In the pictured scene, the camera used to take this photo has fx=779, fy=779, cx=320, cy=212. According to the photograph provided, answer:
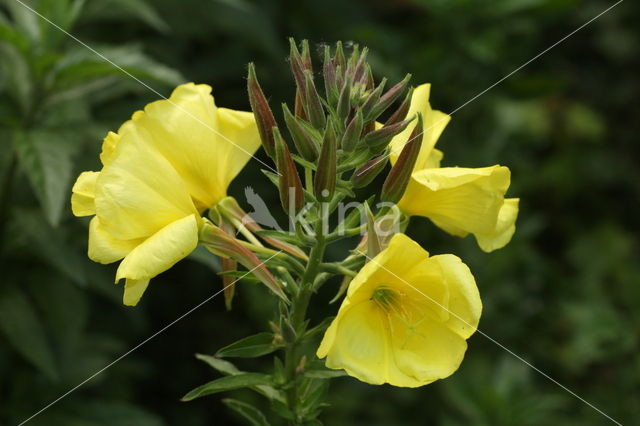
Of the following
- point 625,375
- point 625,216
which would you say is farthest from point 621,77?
point 625,375

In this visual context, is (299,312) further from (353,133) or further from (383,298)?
(353,133)

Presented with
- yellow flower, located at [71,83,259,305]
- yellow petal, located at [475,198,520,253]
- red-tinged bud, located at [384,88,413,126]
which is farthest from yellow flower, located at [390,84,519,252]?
yellow flower, located at [71,83,259,305]

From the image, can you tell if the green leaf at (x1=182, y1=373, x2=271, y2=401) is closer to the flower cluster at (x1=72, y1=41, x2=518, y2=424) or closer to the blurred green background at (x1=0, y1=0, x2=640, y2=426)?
the flower cluster at (x1=72, y1=41, x2=518, y2=424)

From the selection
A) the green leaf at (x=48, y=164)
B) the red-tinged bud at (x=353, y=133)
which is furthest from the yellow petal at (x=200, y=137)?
the green leaf at (x=48, y=164)

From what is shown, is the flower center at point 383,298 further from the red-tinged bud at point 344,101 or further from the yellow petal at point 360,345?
the red-tinged bud at point 344,101

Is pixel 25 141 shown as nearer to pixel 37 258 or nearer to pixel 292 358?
pixel 37 258

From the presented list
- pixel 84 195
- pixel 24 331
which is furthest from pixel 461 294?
pixel 24 331
